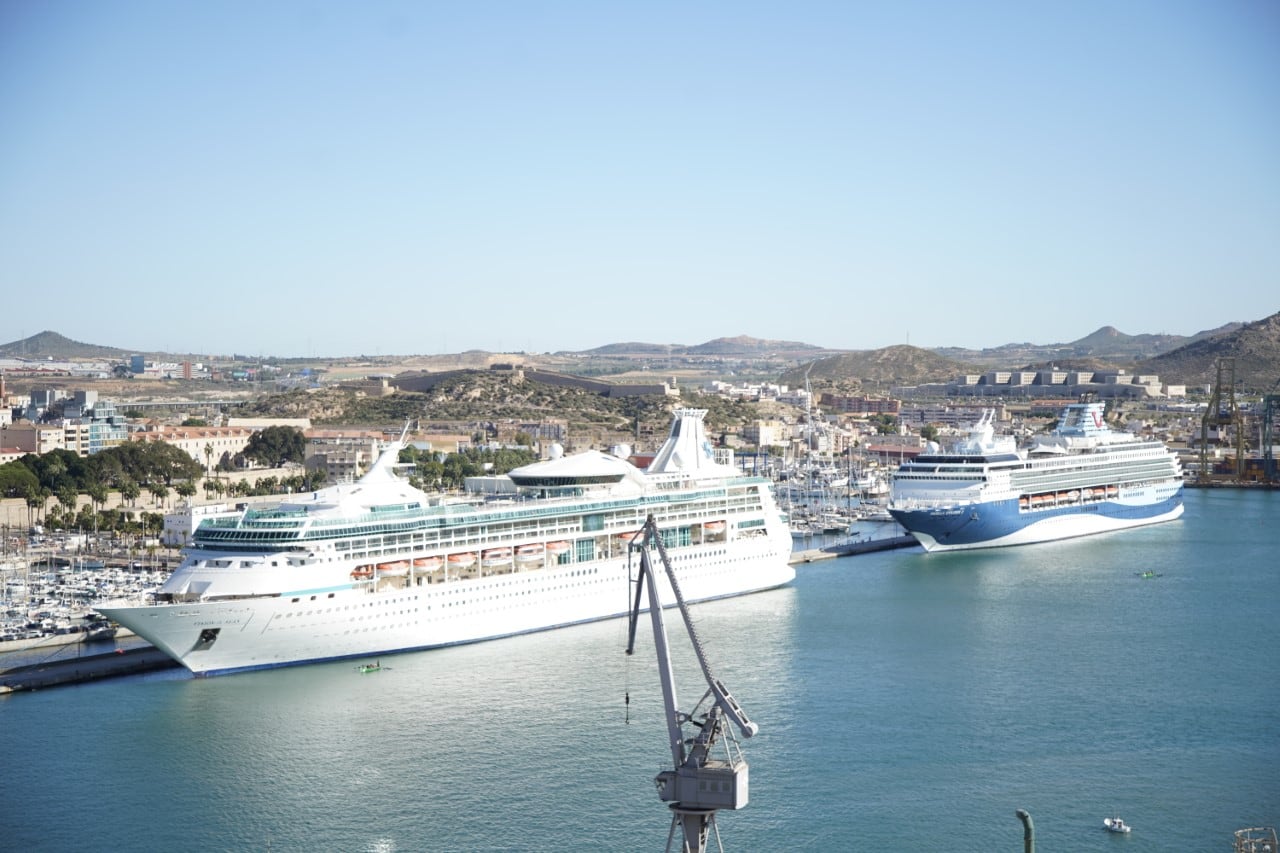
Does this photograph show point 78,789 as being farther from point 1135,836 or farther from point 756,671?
point 1135,836

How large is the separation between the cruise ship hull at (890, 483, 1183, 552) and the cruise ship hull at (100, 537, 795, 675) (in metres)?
10.4

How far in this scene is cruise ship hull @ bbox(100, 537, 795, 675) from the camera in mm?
23031

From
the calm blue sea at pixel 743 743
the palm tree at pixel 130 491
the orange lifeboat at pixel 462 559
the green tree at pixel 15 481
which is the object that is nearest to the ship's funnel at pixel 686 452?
the calm blue sea at pixel 743 743

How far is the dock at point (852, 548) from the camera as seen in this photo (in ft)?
127

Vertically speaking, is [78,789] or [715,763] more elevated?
[715,763]

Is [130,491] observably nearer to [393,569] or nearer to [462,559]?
[462,559]

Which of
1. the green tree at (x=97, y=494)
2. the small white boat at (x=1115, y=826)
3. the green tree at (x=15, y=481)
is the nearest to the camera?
the small white boat at (x=1115, y=826)

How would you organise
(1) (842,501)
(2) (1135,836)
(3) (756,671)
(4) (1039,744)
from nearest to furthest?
(2) (1135,836), (4) (1039,744), (3) (756,671), (1) (842,501)

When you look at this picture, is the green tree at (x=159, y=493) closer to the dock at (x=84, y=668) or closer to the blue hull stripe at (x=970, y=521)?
the dock at (x=84, y=668)

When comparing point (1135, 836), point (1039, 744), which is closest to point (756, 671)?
point (1039, 744)

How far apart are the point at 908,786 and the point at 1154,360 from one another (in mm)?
144824

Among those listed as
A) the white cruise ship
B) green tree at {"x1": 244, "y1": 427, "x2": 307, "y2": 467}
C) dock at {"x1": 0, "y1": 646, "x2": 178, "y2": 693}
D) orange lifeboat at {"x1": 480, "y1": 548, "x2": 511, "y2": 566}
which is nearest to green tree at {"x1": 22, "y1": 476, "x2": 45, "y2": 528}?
green tree at {"x1": 244, "y1": 427, "x2": 307, "y2": 467}

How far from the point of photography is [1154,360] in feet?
501

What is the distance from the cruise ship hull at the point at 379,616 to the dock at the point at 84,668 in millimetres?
1204
